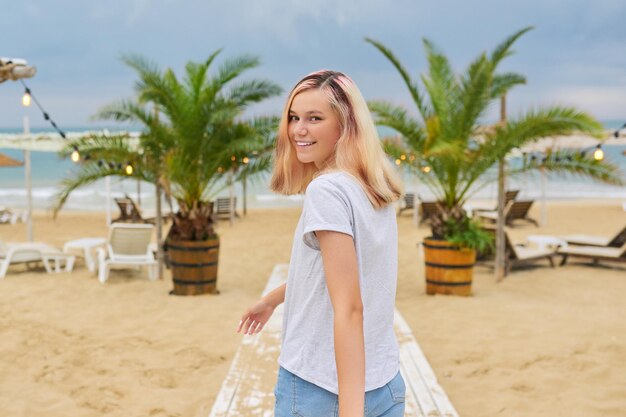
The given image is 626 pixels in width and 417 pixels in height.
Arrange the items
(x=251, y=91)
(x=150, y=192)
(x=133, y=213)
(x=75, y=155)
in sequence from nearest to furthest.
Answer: (x=251, y=91) < (x=75, y=155) < (x=133, y=213) < (x=150, y=192)

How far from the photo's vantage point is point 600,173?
25.7ft

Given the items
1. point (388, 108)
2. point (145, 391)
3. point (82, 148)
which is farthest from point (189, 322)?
point (388, 108)

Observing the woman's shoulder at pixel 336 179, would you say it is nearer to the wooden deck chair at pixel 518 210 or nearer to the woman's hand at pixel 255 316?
the woman's hand at pixel 255 316

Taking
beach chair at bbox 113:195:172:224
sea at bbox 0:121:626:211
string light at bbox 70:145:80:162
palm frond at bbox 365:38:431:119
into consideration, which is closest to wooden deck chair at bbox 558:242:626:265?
palm frond at bbox 365:38:431:119

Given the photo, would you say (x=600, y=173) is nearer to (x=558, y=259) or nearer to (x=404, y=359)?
(x=558, y=259)

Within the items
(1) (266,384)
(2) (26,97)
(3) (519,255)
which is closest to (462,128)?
(3) (519,255)

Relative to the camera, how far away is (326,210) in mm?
1270

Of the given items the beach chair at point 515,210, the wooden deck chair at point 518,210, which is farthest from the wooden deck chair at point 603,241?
the wooden deck chair at point 518,210

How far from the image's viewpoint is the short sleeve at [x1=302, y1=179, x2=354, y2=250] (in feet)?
4.13

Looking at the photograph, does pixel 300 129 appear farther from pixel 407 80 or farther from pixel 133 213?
pixel 133 213

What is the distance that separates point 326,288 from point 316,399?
10.2 inches

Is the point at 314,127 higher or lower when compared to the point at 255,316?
higher

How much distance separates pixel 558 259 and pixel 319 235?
10.8 metres

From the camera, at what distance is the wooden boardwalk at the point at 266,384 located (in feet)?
9.71
